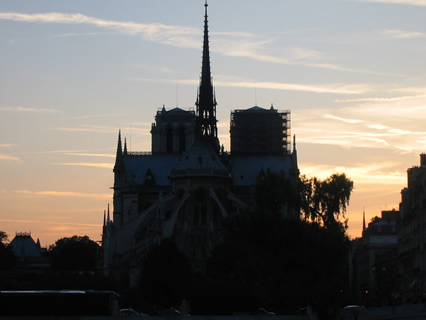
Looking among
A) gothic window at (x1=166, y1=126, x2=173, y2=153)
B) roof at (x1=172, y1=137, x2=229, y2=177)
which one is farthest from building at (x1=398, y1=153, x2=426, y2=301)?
gothic window at (x1=166, y1=126, x2=173, y2=153)

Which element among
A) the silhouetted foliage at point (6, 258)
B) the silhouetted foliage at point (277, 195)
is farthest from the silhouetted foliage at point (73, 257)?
the silhouetted foliage at point (277, 195)

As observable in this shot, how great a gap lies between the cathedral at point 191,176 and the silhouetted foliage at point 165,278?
33.3m

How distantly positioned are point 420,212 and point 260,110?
83642mm

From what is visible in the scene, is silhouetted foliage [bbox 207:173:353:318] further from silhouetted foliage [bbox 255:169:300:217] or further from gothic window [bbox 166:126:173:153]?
gothic window [bbox 166:126:173:153]

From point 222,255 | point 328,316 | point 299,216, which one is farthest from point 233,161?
point 328,316

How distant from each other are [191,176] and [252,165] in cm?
1623

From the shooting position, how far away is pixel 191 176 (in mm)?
151500

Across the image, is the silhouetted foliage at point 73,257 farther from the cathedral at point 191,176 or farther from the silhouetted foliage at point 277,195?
the silhouetted foliage at point 277,195

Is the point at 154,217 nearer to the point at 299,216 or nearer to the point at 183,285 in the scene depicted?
the point at 183,285

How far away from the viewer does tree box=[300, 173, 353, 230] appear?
9556 cm

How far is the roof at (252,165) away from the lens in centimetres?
16438

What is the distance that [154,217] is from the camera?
152m

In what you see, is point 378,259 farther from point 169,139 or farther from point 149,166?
point 169,139

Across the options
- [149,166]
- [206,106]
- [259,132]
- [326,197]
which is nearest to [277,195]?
[326,197]
